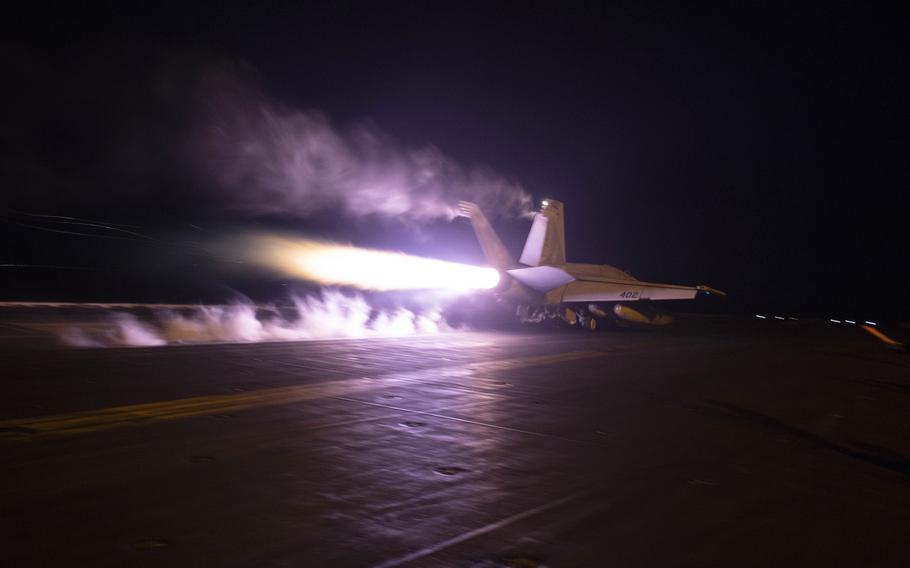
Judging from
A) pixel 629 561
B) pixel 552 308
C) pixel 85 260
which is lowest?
pixel 629 561

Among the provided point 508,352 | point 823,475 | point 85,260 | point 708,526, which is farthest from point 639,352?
point 85,260

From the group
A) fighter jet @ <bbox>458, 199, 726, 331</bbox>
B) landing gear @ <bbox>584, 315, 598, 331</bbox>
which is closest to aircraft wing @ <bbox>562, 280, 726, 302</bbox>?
fighter jet @ <bbox>458, 199, 726, 331</bbox>

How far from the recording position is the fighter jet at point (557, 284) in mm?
27578

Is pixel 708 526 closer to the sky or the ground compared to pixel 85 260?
closer to the ground

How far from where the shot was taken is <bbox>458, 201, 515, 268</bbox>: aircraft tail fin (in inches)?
1079

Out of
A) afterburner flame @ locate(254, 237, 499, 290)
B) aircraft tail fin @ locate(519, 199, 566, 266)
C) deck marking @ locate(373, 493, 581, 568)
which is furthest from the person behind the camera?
aircraft tail fin @ locate(519, 199, 566, 266)

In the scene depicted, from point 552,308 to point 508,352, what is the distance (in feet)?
39.3

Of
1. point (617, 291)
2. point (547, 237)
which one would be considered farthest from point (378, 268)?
point (617, 291)

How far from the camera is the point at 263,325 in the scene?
922 inches

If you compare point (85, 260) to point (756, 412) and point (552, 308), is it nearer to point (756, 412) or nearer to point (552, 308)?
point (552, 308)

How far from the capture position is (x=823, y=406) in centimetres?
1225

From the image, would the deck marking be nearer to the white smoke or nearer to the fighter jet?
the white smoke

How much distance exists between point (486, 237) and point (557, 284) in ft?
13.2

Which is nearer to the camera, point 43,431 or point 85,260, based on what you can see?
point 43,431
